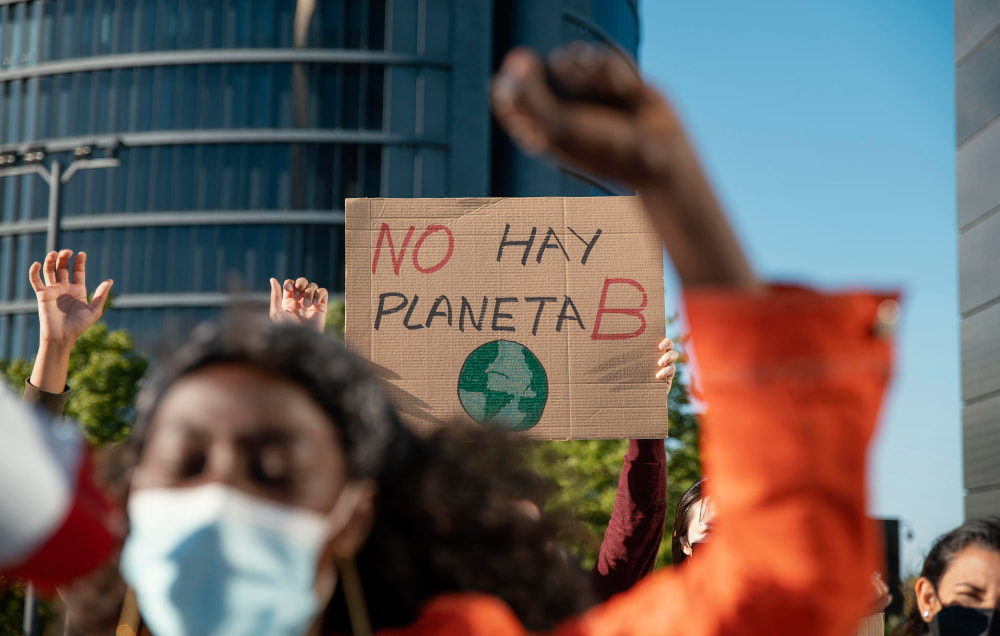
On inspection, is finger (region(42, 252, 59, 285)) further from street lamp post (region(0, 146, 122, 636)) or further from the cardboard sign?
street lamp post (region(0, 146, 122, 636))

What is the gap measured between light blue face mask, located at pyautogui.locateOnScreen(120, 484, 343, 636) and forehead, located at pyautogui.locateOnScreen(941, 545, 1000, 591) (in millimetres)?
2154

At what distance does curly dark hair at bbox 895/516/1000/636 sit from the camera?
3.07m

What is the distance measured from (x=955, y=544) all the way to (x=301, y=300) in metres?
2.00

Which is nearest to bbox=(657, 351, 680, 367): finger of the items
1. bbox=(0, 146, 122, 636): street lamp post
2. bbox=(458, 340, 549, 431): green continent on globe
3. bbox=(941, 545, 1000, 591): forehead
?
bbox=(458, 340, 549, 431): green continent on globe

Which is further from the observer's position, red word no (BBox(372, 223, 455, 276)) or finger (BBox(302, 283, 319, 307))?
red word no (BBox(372, 223, 455, 276))

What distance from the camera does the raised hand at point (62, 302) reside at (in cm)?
240

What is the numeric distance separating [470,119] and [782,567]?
36669mm

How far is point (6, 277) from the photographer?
36500mm

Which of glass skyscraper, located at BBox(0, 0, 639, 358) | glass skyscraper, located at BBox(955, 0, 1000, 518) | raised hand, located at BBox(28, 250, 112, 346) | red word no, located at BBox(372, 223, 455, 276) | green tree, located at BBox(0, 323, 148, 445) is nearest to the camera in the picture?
raised hand, located at BBox(28, 250, 112, 346)

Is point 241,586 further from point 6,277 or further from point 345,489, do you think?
point 6,277

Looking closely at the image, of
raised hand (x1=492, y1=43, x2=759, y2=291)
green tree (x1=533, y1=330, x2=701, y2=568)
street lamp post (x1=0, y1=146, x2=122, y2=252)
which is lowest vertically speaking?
green tree (x1=533, y1=330, x2=701, y2=568)

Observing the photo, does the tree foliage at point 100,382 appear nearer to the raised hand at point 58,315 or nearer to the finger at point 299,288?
the finger at point 299,288

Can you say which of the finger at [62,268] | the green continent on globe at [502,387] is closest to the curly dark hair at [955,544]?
the green continent on globe at [502,387]

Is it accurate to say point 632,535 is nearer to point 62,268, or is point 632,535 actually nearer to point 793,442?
point 62,268
